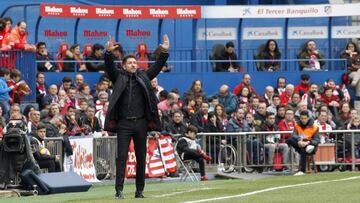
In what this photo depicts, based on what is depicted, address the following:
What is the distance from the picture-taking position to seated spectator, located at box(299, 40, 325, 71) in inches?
1400

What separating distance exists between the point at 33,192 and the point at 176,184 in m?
3.53

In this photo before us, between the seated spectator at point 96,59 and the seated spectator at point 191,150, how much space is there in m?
6.13

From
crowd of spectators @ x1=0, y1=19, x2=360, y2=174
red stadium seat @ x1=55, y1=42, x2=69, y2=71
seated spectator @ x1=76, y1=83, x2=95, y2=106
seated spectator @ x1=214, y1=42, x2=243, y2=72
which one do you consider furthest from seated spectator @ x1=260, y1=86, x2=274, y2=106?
red stadium seat @ x1=55, y1=42, x2=69, y2=71

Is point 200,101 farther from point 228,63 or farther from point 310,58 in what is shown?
point 310,58

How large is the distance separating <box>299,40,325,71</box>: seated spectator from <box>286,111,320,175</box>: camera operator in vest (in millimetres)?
7261

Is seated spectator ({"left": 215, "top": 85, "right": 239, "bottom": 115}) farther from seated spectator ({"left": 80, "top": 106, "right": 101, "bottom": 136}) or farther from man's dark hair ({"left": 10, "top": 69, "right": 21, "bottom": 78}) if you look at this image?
man's dark hair ({"left": 10, "top": 69, "right": 21, "bottom": 78})

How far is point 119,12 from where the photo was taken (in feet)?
113

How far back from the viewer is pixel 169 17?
115ft

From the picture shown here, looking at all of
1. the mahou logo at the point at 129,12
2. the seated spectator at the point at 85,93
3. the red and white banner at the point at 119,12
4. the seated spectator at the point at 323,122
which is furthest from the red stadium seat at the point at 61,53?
the seated spectator at the point at 323,122

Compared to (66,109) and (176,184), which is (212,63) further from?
(176,184)

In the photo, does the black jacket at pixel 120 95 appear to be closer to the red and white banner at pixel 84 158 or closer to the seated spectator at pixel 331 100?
the red and white banner at pixel 84 158

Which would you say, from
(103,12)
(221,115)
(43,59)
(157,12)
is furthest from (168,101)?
(157,12)

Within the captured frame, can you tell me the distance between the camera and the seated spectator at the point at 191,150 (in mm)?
26748

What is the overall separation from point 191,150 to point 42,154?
386 cm
